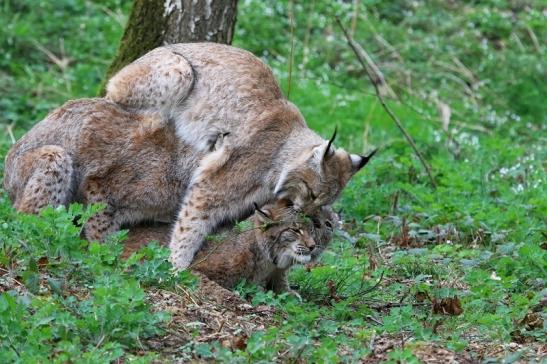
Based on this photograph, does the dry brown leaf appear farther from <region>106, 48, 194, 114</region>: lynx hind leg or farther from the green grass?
<region>106, 48, 194, 114</region>: lynx hind leg

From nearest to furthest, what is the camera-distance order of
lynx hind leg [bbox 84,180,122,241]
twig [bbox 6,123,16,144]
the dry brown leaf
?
the dry brown leaf, lynx hind leg [bbox 84,180,122,241], twig [bbox 6,123,16,144]

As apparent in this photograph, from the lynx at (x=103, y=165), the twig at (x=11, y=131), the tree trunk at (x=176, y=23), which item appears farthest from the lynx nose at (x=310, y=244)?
the twig at (x=11, y=131)

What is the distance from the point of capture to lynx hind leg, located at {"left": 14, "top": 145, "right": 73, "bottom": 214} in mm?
6699

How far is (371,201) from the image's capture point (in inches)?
342

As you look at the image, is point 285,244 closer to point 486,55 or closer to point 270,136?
point 270,136

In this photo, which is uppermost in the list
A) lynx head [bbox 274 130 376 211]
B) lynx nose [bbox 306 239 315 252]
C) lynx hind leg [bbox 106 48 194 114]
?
lynx hind leg [bbox 106 48 194 114]

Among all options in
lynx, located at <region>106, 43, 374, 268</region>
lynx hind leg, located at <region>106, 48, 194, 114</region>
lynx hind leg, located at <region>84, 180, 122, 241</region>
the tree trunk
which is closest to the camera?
lynx, located at <region>106, 43, 374, 268</region>

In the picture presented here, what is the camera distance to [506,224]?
814cm

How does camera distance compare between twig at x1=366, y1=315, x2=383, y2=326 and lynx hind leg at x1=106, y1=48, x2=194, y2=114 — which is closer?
twig at x1=366, y1=315, x2=383, y2=326

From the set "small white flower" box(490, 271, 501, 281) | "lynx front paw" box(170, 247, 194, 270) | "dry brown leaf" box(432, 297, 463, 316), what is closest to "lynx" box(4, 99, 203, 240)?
"lynx front paw" box(170, 247, 194, 270)

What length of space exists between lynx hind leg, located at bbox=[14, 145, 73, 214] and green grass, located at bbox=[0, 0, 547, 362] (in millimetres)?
193

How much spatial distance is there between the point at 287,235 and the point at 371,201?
233 centimetres

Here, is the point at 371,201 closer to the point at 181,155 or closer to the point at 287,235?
the point at 181,155

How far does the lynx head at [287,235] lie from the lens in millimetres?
6434
